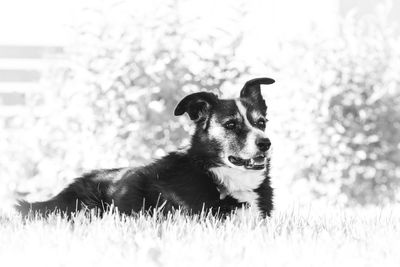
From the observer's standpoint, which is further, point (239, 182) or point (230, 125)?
point (239, 182)

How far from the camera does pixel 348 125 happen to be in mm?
10945

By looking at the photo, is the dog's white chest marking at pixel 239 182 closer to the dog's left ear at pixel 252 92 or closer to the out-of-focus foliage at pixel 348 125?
the dog's left ear at pixel 252 92

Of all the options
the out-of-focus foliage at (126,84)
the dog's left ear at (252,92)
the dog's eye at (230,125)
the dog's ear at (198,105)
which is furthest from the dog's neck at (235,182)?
the out-of-focus foliage at (126,84)

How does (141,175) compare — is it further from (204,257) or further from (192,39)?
(192,39)

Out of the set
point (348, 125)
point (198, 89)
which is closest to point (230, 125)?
point (198, 89)

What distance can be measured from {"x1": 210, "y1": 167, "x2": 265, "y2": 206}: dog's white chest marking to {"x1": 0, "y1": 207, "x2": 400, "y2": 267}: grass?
0.62ft

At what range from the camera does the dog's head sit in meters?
6.34

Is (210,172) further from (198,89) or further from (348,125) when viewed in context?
(348,125)

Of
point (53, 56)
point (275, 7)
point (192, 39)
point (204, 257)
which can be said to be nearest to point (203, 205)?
point (204, 257)

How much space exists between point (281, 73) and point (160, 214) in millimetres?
5692

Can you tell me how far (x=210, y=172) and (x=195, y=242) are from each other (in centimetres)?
128

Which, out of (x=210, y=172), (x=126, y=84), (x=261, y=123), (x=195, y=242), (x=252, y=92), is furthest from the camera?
(x=126, y=84)

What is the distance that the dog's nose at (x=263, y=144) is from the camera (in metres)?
6.27

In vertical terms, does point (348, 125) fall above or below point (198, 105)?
below
